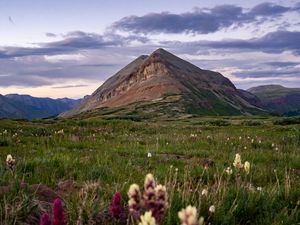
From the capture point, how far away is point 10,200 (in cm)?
555

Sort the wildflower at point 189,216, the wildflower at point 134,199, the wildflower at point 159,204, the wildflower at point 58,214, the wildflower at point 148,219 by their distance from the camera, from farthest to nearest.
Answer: the wildflower at point 58,214
the wildflower at point 134,199
the wildflower at point 159,204
the wildflower at point 148,219
the wildflower at point 189,216

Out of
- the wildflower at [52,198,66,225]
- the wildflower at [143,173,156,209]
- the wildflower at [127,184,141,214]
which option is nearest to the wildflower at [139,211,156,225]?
the wildflower at [143,173,156,209]

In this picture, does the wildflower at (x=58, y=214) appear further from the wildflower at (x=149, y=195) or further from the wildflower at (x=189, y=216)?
the wildflower at (x=189, y=216)

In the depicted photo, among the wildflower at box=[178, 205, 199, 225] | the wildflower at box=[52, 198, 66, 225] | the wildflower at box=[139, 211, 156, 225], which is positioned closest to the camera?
the wildflower at box=[178, 205, 199, 225]

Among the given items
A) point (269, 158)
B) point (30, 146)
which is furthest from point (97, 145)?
point (269, 158)

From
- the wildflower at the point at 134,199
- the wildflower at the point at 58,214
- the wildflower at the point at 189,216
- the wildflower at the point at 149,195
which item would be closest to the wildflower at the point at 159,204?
the wildflower at the point at 149,195

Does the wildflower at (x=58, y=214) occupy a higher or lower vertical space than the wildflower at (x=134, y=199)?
lower

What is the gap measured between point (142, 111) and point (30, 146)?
16966 centimetres

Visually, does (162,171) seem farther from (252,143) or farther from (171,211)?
(252,143)

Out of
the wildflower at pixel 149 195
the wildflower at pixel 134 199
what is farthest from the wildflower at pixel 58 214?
the wildflower at pixel 149 195

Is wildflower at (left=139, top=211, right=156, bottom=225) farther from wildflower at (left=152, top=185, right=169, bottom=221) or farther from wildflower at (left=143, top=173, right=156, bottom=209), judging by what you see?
wildflower at (left=143, top=173, right=156, bottom=209)

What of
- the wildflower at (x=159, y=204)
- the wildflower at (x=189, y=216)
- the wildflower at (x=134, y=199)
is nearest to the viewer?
the wildflower at (x=189, y=216)

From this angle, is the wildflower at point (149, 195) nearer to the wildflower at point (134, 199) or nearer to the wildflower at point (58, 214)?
the wildflower at point (134, 199)

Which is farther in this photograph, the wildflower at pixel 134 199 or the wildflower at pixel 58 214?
the wildflower at pixel 58 214
